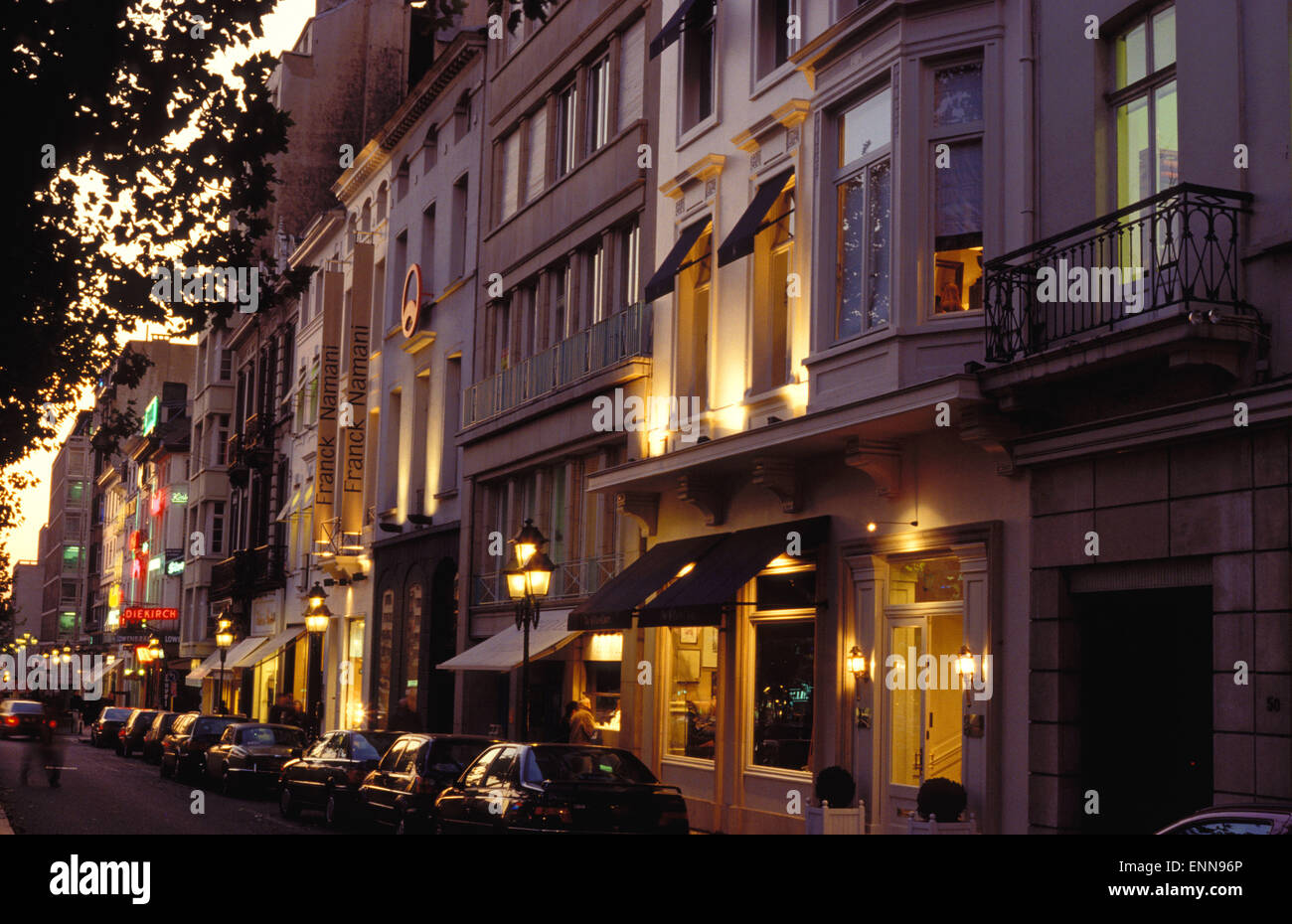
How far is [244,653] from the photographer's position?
5194 cm

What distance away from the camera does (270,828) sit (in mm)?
22859

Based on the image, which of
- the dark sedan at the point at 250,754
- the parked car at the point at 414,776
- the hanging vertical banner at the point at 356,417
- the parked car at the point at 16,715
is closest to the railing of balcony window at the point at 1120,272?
the parked car at the point at 414,776

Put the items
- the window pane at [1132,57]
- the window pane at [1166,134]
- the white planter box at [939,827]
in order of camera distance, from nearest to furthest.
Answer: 1. the window pane at [1166,134]
2. the window pane at [1132,57]
3. the white planter box at [939,827]

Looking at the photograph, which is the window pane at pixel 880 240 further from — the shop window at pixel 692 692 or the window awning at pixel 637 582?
the shop window at pixel 692 692

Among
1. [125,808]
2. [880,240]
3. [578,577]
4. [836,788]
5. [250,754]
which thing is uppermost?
[880,240]

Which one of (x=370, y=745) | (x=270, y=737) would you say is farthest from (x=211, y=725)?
(x=370, y=745)

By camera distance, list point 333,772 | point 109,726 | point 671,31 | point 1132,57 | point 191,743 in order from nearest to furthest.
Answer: point 1132,57 < point 333,772 < point 671,31 < point 191,743 < point 109,726

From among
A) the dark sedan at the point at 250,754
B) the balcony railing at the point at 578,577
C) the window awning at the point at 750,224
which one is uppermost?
the window awning at the point at 750,224

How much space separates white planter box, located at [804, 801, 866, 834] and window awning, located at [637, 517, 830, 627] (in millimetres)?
3250

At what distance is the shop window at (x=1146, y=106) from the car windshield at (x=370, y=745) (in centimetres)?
1292

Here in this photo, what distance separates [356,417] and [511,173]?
10990mm

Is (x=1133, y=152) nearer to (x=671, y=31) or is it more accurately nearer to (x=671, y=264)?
(x=671, y=264)

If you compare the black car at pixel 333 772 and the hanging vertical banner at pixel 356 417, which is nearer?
the black car at pixel 333 772

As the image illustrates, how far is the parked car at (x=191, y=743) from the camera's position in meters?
35.3
